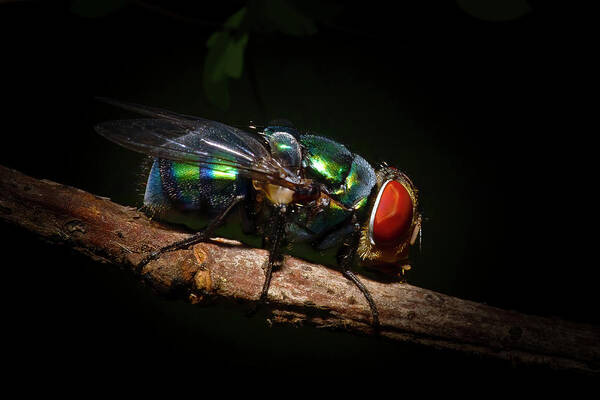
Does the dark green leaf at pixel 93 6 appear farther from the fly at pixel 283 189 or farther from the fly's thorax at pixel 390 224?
the fly's thorax at pixel 390 224

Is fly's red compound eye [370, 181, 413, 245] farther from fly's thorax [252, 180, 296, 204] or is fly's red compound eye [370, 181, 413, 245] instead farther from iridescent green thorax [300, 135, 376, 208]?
fly's thorax [252, 180, 296, 204]

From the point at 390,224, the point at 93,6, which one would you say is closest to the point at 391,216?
the point at 390,224

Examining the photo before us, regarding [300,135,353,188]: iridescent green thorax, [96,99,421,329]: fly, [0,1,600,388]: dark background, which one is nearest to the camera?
[96,99,421,329]: fly

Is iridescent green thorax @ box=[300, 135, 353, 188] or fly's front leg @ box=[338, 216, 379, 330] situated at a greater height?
iridescent green thorax @ box=[300, 135, 353, 188]

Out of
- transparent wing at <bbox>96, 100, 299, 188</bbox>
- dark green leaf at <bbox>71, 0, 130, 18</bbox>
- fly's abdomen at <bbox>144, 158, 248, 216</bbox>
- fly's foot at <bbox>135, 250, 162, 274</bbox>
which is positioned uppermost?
dark green leaf at <bbox>71, 0, 130, 18</bbox>

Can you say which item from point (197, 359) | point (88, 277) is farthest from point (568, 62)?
point (88, 277)

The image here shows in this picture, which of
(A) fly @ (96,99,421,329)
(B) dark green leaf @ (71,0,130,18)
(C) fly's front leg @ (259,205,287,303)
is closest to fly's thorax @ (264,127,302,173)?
(A) fly @ (96,99,421,329)

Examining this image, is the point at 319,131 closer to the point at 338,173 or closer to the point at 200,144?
the point at 338,173
